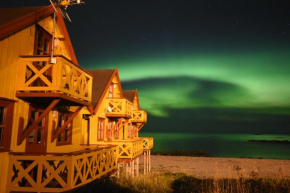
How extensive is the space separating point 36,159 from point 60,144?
439cm

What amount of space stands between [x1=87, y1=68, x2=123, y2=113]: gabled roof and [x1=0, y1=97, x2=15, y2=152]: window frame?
9250 millimetres

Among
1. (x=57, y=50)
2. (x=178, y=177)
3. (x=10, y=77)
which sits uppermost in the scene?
(x=57, y=50)

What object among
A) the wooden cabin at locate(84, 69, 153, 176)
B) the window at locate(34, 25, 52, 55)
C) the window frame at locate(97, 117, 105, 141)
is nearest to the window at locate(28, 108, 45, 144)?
the window at locate(34, 25, 52, 55)

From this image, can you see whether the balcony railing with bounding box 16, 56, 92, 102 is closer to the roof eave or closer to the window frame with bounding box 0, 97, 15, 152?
the window frame with bounding box 0, 97, 15, 152

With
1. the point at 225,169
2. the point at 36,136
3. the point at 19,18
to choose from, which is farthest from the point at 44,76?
the point at 225,169

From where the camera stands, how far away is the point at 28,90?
873 centimetres

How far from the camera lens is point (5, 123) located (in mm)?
8250

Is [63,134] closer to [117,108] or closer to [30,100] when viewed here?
[30,100]

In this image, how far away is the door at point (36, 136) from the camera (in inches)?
384

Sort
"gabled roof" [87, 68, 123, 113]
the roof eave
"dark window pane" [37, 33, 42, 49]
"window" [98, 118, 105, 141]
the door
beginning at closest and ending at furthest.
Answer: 1. the roof eave
2. the door
3. "dark window pane" [37, 33, 42, 49]
4. "gabled roof" [87, 68, 123, 113]
5. "window" [98, 118, 105, 141]

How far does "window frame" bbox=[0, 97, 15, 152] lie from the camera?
8.16 m

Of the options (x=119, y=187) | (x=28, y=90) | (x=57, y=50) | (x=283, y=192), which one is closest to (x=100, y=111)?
(x=119, y=187)

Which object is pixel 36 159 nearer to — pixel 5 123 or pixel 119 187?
pixel 5 123

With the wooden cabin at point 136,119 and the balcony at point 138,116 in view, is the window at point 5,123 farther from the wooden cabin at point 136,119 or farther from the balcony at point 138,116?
the balcony at point 138,116
